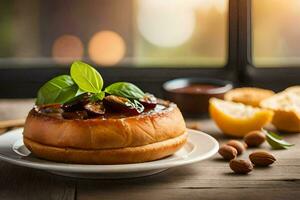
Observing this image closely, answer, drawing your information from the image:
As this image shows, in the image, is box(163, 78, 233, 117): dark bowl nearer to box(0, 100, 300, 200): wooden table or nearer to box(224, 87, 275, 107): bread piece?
box(224, 87, 275, 107): bread piece

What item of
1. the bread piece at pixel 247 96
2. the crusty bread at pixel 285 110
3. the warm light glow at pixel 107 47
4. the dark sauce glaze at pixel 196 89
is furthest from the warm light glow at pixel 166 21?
the crusty bread at pixel 285 110

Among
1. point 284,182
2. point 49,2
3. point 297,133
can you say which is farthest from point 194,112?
point 49,2

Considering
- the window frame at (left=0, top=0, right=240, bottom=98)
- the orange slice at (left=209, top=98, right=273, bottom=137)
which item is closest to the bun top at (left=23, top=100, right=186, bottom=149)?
the orange slice at (left=209, top=98, right=273, bottom=137)

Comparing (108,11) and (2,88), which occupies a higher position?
(108,11)

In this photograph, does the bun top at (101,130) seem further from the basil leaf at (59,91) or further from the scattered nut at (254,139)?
the scattered nut at (254,139)

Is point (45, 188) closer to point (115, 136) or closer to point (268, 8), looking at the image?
point (115, 136)

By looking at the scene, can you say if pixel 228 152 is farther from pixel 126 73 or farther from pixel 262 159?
pixel 126 73

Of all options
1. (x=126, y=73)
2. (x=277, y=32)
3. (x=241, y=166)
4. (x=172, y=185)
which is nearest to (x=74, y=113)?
(x=172, y=185)
